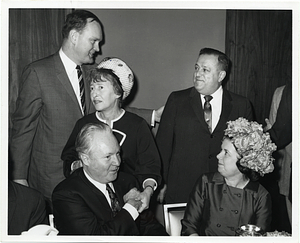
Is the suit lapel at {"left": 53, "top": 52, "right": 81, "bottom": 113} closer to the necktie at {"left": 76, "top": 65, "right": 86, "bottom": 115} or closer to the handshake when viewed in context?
the necktie at {"left": 76, "top": 65, "right": 86, "bottom": 115}

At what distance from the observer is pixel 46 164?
10.1 ft

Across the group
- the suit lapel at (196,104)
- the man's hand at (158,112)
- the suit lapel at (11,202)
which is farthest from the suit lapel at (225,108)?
the suit lapel at (11,202)

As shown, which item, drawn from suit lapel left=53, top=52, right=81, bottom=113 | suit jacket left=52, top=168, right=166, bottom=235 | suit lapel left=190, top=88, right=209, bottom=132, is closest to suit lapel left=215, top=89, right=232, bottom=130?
suit lapel left=190, top=88, right=209, bottom=132

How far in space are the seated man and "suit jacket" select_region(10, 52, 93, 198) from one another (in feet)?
1.20

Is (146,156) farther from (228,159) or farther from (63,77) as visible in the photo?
(63,77)

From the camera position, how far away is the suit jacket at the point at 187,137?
10.3ft

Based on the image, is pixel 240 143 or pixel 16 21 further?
pixel 16 21

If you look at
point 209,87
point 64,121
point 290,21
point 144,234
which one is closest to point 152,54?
point 209,87

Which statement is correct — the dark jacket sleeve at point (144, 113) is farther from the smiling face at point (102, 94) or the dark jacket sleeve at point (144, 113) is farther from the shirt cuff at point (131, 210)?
the shirt cuff at point (131, 210)

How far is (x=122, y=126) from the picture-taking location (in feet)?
9.88

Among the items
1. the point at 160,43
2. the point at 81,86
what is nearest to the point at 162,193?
the point at 81,86

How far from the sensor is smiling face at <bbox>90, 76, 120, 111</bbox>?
2.95m
